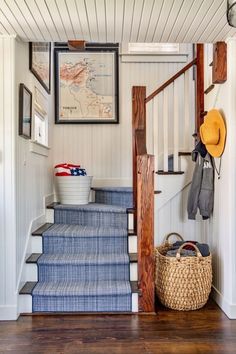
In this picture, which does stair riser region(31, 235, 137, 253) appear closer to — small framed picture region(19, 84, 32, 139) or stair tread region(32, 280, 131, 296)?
stair tread region(32, 280, 131, 296)

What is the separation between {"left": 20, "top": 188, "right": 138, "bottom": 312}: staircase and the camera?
106 inches

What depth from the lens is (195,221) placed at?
11.6 ft

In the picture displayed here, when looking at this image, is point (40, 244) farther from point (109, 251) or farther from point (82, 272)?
point (109, 251)

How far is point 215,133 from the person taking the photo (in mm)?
2758

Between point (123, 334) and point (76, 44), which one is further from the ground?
point (76, 44)

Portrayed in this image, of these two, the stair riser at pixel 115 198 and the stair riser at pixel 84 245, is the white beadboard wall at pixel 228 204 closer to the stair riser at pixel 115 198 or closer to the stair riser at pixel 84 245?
the stair riser at pixel 84 245

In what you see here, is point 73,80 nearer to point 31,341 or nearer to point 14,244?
point 14,244

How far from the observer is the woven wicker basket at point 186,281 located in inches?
106

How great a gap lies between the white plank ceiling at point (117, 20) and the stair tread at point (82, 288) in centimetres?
193

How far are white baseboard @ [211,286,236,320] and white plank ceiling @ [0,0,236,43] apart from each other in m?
2.03

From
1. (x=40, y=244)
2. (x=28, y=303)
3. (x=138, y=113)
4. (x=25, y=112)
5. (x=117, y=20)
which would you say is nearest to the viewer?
(x=117, y=20)

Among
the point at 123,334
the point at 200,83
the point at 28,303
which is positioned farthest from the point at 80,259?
the point at 200,83

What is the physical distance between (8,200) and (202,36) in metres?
1.91

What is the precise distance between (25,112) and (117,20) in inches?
42.6
